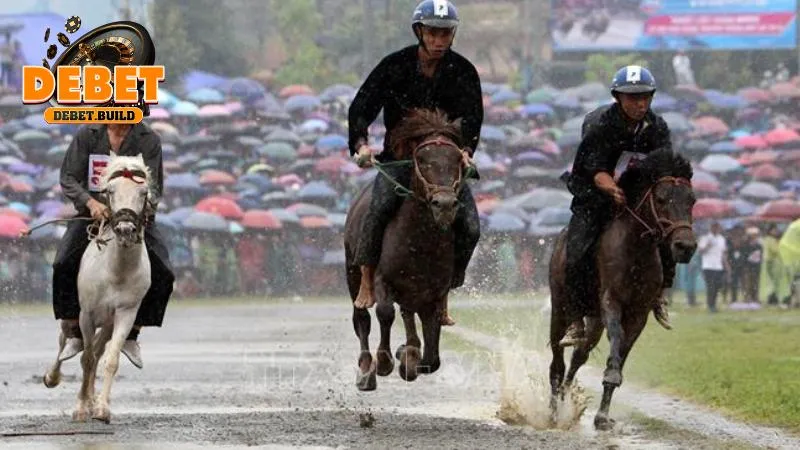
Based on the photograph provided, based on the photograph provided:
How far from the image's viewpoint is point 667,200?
1323 cm

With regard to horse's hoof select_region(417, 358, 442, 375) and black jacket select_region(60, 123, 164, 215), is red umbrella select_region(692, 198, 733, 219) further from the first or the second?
horse's hoof select_region(417, 358, 442, 375)

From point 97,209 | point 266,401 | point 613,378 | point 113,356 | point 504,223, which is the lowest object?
point 266,401

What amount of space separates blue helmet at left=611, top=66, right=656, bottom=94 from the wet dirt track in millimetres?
2573

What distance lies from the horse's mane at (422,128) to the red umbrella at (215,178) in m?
31.7

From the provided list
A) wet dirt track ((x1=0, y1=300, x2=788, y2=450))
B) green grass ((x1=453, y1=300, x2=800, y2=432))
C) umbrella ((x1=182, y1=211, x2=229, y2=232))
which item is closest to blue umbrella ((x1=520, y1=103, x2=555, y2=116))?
umbrella ((x1=182, y1=211, x2=229, y2=232))

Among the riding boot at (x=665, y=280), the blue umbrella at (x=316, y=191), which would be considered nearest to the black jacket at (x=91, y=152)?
the riding boot at (x=665, y=280)

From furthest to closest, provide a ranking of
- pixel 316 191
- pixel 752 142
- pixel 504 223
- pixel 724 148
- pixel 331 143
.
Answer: pixel 331 143
pixel 724 148
pixel 752 142
pixel 316 191
pixel 504 223

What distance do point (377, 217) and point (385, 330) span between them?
0.83 m

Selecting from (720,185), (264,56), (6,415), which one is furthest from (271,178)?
(6,415)

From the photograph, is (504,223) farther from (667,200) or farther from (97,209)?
(667,200)

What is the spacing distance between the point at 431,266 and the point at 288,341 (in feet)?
43.0

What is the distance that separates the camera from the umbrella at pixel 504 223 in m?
41.3

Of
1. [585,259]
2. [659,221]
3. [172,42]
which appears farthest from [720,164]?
[659,221]

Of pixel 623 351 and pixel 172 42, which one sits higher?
pixel 172 42
